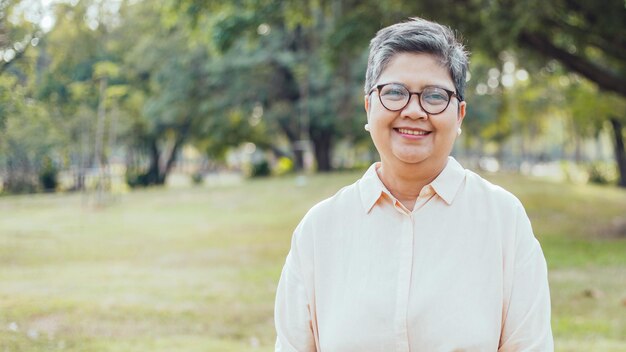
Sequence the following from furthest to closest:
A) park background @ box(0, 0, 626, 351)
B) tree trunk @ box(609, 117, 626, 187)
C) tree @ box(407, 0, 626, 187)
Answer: tree trunk @ box(609, 117, 626, 187), tree @ box(407, 0, 626, 187), park background @ box(0, 0, 626, 351)

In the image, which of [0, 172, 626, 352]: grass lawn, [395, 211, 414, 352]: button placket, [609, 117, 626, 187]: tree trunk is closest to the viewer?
[395, 211, 414, 352]: button placket

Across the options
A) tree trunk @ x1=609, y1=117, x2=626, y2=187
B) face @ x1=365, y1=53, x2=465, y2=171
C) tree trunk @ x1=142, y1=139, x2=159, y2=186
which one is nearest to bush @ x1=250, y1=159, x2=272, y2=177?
tree trunk @ x1=142, y1=139, x2=159, y2=186

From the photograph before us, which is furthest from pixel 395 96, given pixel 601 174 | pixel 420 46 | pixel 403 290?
pixel 601 174

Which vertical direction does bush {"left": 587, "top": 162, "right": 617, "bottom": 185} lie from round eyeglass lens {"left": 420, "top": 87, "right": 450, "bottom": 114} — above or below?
below

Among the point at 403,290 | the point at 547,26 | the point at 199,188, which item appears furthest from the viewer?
the point at 199,188

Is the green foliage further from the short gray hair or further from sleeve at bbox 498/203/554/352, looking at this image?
sleeve at bbox 498/203/554/352

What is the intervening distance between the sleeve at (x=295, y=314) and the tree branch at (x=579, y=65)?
37.7 feet

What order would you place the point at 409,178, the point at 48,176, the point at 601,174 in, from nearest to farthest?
1. the point at 409,178
2. the point at 48,176
3. the point at 601,174

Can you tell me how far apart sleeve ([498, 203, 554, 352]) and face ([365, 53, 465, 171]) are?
0.31 meters

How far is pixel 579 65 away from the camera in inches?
529

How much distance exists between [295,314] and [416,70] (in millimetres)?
724

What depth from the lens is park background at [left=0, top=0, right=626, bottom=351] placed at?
669cm

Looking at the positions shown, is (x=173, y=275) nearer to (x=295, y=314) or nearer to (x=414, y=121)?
(x=295, y=314)

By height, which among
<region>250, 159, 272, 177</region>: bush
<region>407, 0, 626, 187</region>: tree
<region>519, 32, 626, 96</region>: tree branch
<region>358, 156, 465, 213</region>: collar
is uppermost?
<region>407, 0, 626, 187</region>: tree
